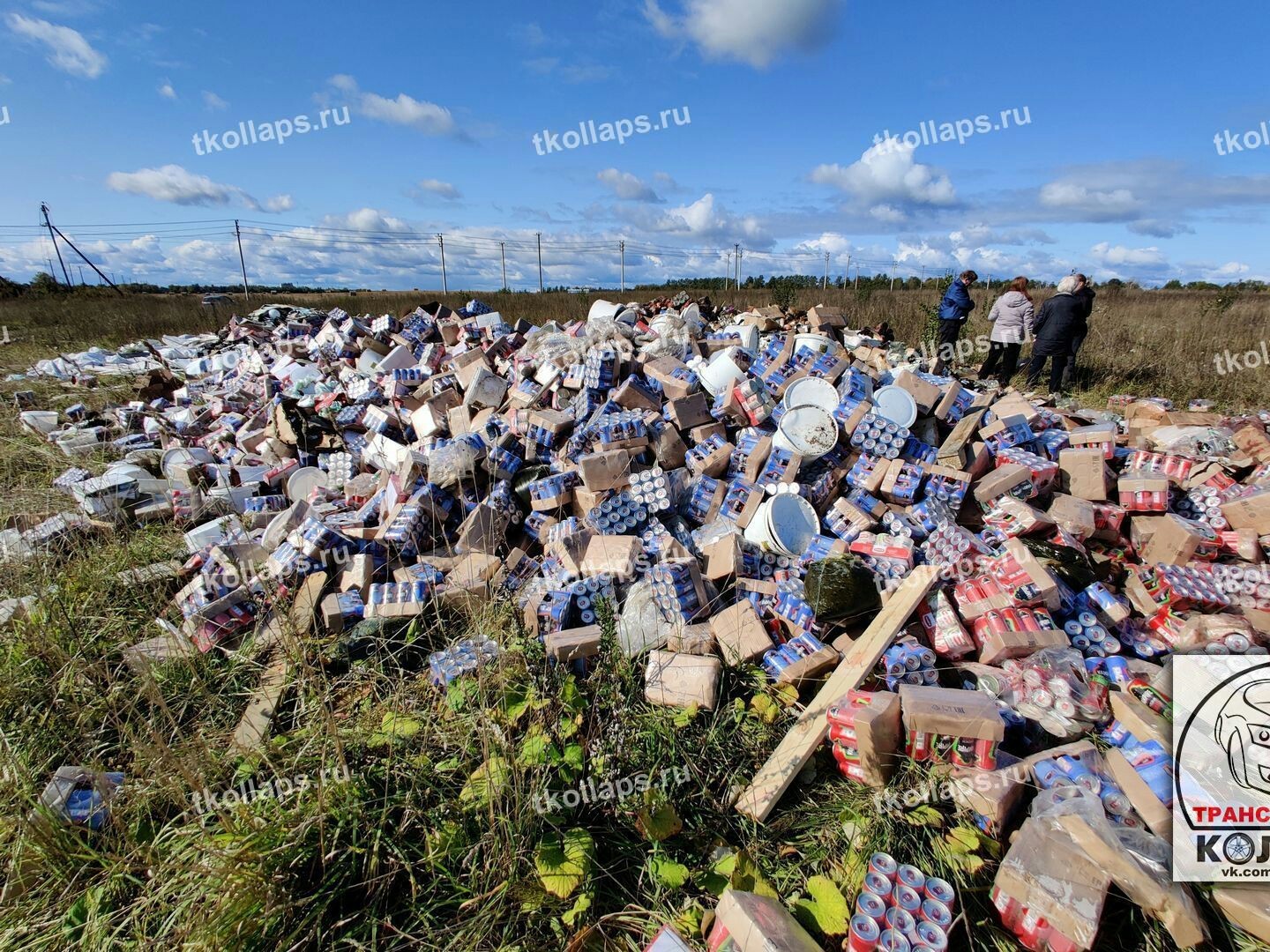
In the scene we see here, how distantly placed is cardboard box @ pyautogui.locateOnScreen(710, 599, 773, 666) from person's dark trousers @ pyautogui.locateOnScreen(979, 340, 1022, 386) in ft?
23.7

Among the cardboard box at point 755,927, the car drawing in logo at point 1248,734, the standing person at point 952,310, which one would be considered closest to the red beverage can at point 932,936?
the cardboard box at point 755,927

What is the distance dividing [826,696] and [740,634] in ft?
1.58

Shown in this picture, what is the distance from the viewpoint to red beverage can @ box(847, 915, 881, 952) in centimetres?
169

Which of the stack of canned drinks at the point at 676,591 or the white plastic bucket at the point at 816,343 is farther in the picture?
the white plastic bucket at the point at 816,343

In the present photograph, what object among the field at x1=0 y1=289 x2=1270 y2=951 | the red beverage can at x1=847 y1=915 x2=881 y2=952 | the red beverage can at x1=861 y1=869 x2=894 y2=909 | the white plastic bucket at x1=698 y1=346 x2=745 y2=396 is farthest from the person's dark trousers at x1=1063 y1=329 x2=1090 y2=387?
the red beverage can at x1=847 y1=915 x2=881 y2=952

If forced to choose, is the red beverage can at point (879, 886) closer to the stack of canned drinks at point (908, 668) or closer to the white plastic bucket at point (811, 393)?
the stack of canned drinks at point (908, 668)

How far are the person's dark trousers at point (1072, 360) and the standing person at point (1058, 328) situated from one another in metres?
0.06

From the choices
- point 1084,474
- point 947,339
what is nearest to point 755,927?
point 1084,474

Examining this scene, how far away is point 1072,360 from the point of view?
768cm

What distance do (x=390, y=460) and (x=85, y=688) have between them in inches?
102

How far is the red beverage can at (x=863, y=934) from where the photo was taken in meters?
1.69

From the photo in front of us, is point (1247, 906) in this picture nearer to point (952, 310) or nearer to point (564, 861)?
point (564, 861)

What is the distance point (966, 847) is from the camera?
205cm

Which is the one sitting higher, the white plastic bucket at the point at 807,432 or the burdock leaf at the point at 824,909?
the white plastic bucket at the point at 807,432
